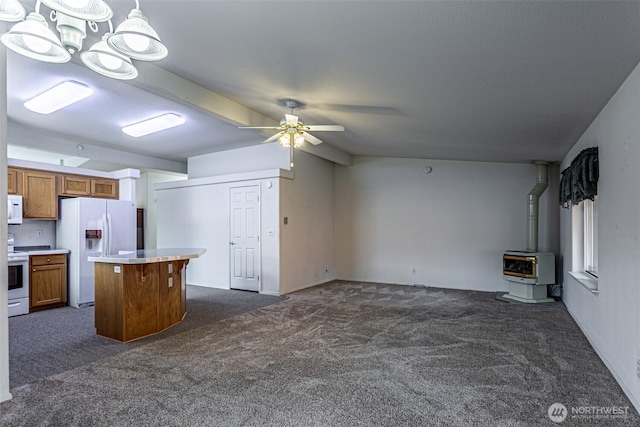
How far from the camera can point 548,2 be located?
1.82 metres

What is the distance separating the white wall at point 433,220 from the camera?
655 centimetres

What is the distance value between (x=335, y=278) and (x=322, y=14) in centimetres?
643

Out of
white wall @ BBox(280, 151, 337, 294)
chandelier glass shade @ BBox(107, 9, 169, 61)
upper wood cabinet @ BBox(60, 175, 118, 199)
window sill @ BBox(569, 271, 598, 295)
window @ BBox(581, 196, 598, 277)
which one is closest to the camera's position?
chandelier glass shade @ BBox(107, 9, 169, 61)

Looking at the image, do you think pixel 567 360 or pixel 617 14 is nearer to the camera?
pixel 617 14

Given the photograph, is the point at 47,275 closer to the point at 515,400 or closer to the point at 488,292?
the point at 515,400

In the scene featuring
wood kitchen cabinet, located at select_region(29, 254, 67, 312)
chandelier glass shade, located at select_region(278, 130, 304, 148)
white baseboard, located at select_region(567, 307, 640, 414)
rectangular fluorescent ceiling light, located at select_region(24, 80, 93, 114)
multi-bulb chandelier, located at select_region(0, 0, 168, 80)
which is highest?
rectangular fluorescent ceiling light, located at select_region(24, 80, 93, 114)

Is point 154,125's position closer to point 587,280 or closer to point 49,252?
point 49,252

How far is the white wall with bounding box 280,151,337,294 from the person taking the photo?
6.46 meters

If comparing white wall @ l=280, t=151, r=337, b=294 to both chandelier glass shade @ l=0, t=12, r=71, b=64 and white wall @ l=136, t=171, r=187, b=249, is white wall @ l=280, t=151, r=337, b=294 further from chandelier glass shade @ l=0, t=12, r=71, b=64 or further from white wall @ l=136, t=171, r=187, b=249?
white wall @ l=136, t=171, r=187, b=249

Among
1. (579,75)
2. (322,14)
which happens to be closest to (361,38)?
(322,14)

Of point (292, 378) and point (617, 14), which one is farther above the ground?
point (617, 14)

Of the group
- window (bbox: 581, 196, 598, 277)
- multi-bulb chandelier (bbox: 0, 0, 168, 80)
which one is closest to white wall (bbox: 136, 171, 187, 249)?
multi-bulb chandelier (bbox: 0, 0, 168, 80)

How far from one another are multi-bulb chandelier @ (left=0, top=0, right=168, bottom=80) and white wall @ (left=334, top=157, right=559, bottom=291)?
592 centimetres

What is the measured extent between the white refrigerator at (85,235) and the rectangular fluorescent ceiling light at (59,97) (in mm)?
1462
